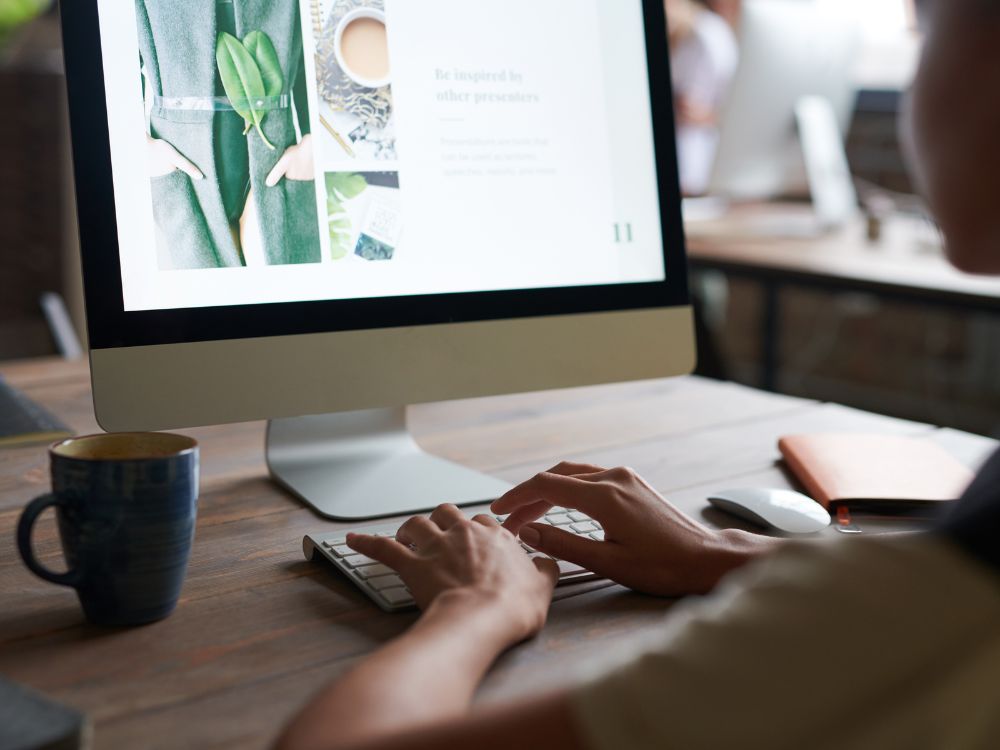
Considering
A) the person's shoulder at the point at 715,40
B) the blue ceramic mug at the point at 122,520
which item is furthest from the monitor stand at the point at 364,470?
the person's shoulder at the point at 715,40

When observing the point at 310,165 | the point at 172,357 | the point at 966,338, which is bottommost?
the point at 966,338

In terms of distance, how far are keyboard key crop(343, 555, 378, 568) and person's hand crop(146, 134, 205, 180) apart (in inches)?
13.1

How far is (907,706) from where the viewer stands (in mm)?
404

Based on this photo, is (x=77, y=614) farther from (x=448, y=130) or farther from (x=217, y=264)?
(x=448, y=130)

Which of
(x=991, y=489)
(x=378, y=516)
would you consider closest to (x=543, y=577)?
(x=378, y=516)

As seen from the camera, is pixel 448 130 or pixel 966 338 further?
pixel 966 338

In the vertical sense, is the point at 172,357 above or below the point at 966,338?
above

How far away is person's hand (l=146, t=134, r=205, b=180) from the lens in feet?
2.69

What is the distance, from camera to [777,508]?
888 millimetres

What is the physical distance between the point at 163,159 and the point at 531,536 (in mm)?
410

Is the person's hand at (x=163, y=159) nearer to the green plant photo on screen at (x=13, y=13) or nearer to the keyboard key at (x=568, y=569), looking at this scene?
Result: the keyboard key at (x=568, y=569)

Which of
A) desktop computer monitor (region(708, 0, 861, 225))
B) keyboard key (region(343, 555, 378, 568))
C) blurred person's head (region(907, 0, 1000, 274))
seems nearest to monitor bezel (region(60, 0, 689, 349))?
keyboard key (region(343, 555, 378, 568))

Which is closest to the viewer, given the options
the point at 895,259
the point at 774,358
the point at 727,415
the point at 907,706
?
the point at 907,706

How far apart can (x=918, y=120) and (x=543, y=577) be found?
37cm
